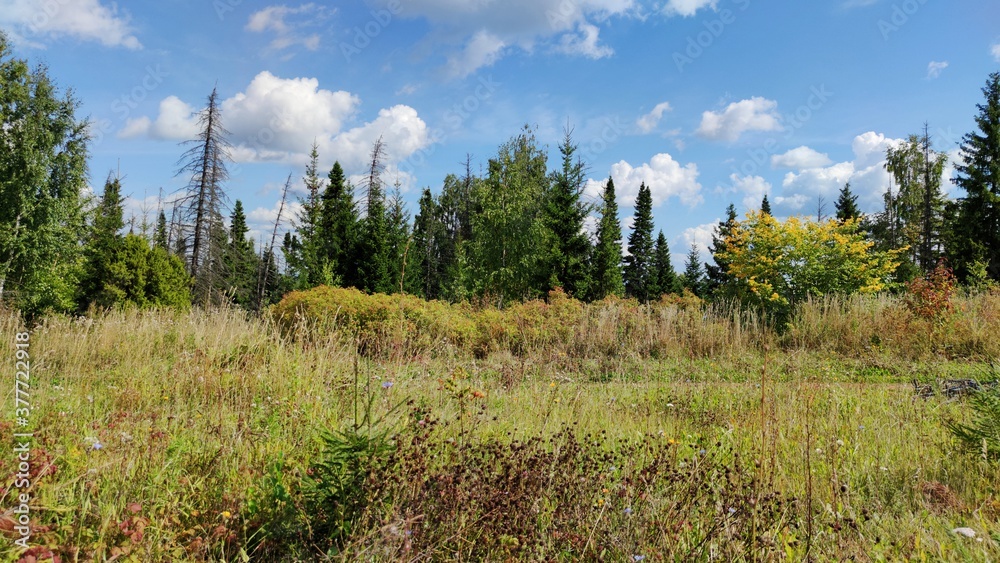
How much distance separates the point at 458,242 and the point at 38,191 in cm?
1655

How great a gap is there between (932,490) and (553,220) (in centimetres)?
2036

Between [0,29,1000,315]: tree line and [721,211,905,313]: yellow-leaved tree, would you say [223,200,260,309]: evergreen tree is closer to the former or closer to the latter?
[0,29,1000,315]: tree line

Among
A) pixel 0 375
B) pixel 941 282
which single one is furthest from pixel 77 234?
pixel 941 282

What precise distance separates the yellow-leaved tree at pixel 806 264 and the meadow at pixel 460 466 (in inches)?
244

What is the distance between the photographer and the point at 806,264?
547 inches

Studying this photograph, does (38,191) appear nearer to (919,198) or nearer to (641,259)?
(641,259)

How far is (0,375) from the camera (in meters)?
4.93

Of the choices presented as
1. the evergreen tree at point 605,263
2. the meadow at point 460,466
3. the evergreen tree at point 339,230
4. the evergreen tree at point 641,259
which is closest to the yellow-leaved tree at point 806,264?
the meadow at point 460,466

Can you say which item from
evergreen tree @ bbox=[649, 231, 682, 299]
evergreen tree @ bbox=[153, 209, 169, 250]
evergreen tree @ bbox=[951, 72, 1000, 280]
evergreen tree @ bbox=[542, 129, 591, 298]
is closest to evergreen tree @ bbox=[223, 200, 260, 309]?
evergreen tree @ bbox=[153, 209, 169, 250]

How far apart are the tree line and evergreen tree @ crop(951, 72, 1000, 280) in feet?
0.20

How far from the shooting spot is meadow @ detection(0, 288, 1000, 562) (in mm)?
2320

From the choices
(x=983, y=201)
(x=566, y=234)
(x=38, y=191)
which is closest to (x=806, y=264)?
(x=566, y=234)

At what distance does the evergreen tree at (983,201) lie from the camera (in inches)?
990

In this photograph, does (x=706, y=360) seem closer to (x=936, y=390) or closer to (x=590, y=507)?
(x=936, y=390)
